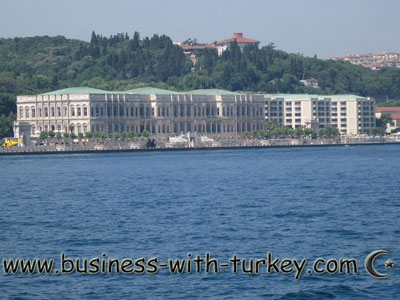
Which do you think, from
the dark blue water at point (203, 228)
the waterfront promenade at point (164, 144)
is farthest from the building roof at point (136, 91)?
the dark blue water at point (203, 228)

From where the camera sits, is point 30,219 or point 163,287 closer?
point 163,287

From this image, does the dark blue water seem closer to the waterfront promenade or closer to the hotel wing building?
the waterfront promenade

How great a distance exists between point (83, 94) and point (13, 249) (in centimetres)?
12864

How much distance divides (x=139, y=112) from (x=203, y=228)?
13236 cm

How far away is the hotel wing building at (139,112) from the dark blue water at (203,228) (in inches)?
3379

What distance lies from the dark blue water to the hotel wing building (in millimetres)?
85821

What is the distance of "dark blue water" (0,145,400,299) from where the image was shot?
1228 inches

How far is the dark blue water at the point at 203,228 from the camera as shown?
31203 mm

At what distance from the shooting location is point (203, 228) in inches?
1684

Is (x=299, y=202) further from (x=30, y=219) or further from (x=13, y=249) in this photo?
(x=13, y=249)

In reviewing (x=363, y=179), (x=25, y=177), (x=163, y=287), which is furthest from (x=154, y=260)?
(x=25, y=177)

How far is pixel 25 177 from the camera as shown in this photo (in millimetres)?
81562

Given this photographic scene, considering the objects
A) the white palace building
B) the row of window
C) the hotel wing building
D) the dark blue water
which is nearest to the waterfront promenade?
the white palace building

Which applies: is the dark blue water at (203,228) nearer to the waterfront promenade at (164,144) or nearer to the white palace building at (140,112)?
the waterfront promenade at (164,144)
